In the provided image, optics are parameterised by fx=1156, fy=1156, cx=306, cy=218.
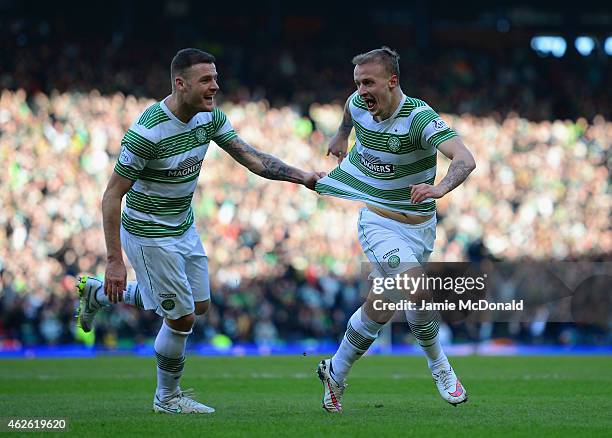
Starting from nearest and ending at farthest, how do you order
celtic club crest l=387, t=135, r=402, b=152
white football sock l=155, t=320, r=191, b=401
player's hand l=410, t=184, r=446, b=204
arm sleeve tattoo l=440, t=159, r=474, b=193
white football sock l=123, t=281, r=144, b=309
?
player's hand l=410, t=184, r=446, b=204 → arm sleeve tattoo l=440, t=159, r=474, b=193 → celtic club crest l=387, t=135, r=402, b=152 → white football sock l=155, t=320, r=191, b=401 → white football sock l=123, t=281, r=144, b=309

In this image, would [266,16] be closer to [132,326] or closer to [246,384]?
[132,326]

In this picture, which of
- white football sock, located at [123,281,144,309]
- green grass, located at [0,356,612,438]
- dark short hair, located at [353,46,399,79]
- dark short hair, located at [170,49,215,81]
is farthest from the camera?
white football sock, located at [123,281,144,309]

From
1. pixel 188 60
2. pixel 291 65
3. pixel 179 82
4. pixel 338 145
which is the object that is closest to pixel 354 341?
pixel 338 145

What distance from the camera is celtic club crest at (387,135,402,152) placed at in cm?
880

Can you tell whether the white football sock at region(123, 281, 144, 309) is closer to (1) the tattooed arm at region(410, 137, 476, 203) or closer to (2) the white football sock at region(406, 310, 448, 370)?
(2) the white football sock at region(406, 310, 448, 370)

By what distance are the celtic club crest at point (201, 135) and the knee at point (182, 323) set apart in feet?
4.44

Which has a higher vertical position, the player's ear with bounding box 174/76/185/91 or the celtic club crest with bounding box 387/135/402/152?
the player's ear with bounding box 174/76/185/91

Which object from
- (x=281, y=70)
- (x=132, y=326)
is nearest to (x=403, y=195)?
(x=132, y=326)

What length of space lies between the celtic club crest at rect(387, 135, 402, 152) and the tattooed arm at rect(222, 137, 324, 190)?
0.75 meters

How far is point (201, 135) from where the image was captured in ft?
29.1

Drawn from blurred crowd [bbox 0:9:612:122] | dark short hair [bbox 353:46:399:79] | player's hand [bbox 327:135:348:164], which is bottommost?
player's hand [bbox 327:135:348:164]

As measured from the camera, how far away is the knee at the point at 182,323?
898 centimetres

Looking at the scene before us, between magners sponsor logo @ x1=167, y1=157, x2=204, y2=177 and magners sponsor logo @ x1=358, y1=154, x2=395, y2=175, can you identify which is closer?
magners sponsor logo @ x1=167, y1=157, x2=204, y2=177

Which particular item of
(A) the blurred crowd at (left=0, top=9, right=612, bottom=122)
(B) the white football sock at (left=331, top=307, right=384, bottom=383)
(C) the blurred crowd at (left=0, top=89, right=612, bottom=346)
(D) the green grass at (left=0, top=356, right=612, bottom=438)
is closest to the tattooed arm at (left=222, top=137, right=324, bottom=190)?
(B) the white football sock at (left=331, top=307, right=384, bottom=383)
